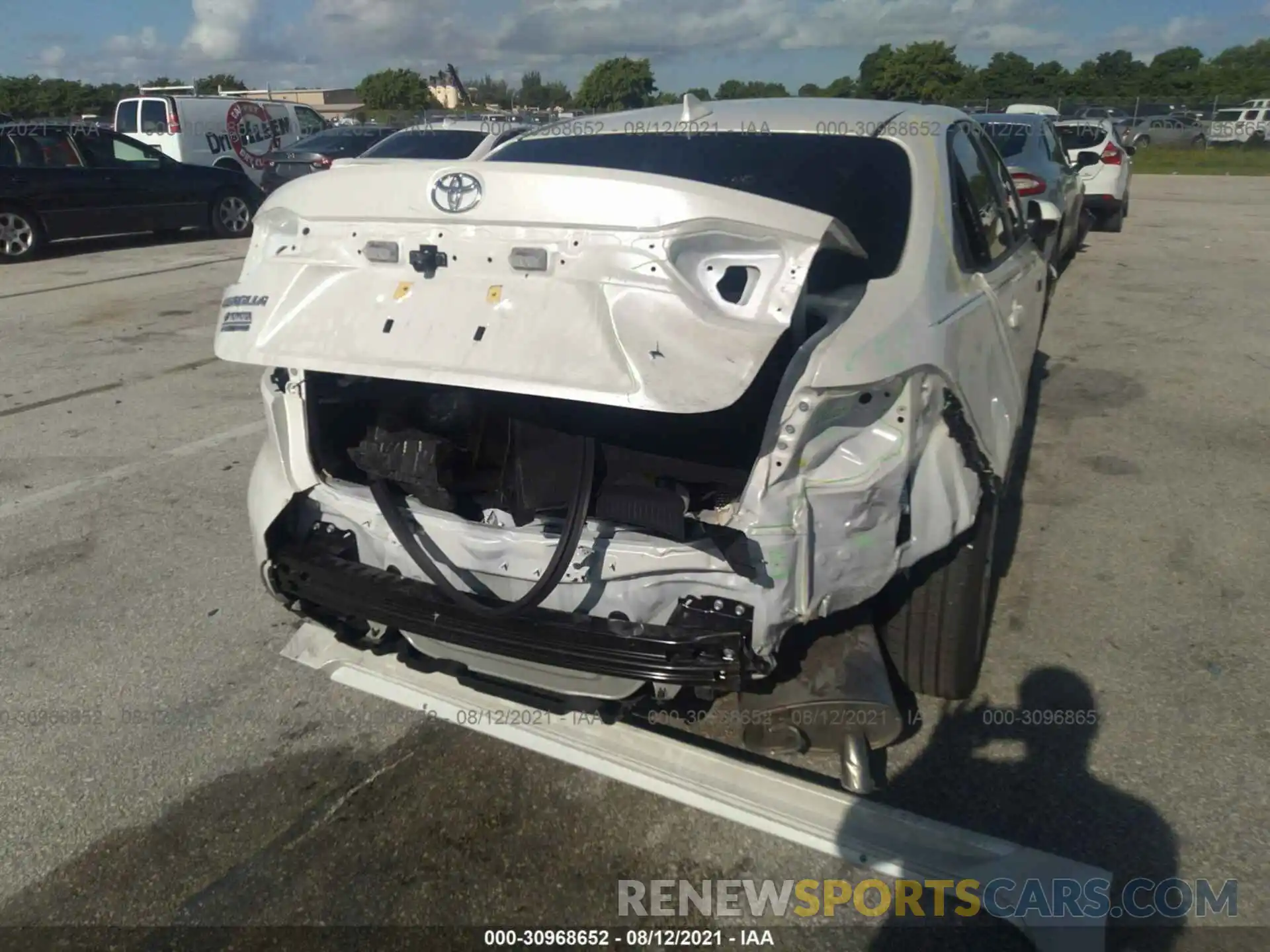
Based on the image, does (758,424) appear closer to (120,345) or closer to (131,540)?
(131,540)

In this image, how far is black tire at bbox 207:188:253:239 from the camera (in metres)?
14.2

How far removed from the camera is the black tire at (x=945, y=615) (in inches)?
109

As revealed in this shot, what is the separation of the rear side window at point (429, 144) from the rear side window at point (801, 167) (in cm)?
1027

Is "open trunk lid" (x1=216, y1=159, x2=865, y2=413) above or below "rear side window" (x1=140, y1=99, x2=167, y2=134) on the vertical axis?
below

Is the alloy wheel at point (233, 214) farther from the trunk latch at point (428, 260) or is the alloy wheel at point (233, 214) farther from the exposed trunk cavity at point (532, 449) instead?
the trunk latch at point (428, 260)

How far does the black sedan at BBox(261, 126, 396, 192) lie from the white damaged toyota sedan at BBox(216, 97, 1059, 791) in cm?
1445

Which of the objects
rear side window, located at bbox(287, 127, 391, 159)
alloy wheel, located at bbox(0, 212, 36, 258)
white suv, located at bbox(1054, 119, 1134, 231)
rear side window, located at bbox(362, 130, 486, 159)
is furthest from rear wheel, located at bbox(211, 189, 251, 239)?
white suv, located at bbox(1054, 119, 1134, 231)

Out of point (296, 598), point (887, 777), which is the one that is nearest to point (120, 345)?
point (296, 598)

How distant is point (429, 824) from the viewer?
265cm

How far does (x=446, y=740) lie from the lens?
299cm

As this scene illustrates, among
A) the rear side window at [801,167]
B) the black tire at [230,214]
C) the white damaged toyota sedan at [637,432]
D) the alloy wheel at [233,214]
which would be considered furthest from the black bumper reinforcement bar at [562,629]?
the alloy wheel at [233,214]

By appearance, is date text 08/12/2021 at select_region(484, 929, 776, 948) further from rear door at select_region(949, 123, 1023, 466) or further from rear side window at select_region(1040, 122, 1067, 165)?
rear side window at select_region(1040, 122, 1067, 165)

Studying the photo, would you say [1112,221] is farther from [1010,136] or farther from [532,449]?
[532,449]

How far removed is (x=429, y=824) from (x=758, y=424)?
140 cm
